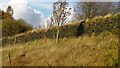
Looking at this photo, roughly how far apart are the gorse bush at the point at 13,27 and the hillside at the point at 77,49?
19.7m

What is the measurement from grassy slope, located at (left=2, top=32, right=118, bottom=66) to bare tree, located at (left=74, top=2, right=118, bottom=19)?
20.6 m

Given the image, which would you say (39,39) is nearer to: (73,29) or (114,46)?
(73,29)

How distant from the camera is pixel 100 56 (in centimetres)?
2725

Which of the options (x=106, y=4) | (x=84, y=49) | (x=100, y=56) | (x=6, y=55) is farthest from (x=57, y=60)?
(x=106, y=4)

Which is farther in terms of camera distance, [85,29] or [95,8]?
[95,8]

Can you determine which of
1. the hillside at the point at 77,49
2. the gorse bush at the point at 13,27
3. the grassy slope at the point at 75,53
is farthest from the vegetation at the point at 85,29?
the gorse bush at the point at 13,27

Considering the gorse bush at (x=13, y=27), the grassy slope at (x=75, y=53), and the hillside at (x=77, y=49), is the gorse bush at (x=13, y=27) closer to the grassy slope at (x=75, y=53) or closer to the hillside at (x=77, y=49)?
the hillside at (x=77, y=49)

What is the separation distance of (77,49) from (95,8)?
27441 mm

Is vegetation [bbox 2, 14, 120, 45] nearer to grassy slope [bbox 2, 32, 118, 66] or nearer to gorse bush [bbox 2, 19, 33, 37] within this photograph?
grassy slope [bbox 2, 32, 118, 66]

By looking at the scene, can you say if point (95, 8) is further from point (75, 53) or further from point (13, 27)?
point (75, 53)

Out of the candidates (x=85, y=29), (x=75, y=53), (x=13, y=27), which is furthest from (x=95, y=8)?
(x=75, y=53)

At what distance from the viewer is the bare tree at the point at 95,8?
57.3m

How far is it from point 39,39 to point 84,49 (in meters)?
13.5

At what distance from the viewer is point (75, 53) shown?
30125mm
